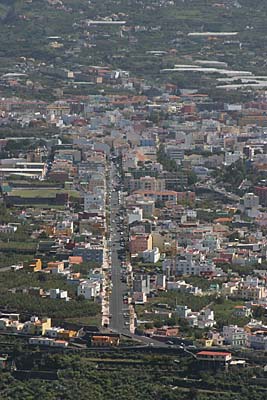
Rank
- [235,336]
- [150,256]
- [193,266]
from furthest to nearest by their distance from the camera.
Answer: [150,256]
[193,266]
[235,336]

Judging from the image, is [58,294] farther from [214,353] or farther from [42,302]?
[214,353]

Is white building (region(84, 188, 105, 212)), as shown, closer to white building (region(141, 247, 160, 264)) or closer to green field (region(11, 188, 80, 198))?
green field (region(11, 188, 80, 198))

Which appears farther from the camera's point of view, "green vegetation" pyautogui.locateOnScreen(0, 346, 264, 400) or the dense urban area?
the dense urban area

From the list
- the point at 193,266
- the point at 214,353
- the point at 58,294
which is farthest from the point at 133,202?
the point at 214,353

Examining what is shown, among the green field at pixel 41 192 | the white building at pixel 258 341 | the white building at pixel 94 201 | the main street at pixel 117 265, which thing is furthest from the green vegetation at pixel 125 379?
the green field at pixel 41 192

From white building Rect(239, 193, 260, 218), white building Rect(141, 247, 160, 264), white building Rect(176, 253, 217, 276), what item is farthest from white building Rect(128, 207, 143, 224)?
white building Rect(176, 253, 217, 276)

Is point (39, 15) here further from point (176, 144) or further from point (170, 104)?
point (176, 144)

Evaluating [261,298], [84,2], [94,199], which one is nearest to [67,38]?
[84,2]

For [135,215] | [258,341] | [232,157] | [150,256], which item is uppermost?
[258,341]
